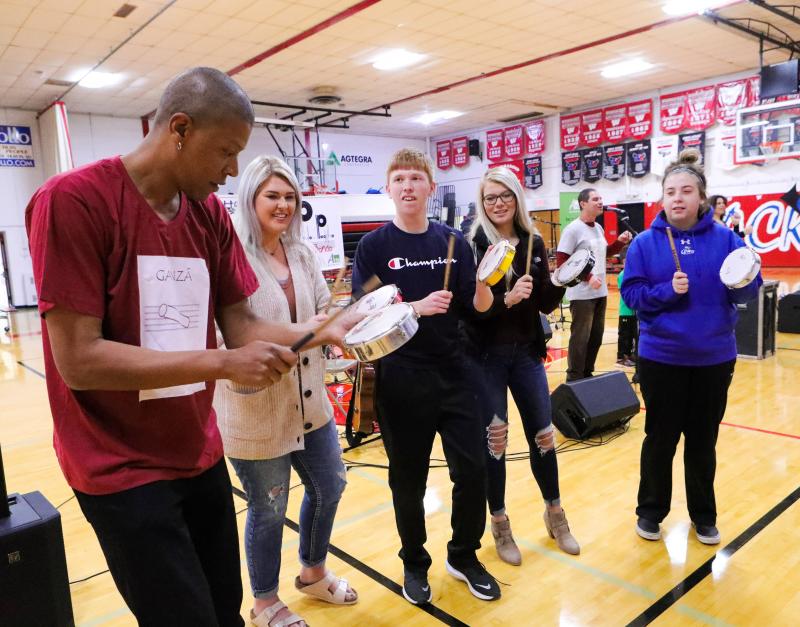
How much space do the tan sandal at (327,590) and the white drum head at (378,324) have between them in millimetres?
1328

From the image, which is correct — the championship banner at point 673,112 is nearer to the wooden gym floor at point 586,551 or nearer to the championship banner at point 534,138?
the championship banner at point 534,138

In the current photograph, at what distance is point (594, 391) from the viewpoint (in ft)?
15.0

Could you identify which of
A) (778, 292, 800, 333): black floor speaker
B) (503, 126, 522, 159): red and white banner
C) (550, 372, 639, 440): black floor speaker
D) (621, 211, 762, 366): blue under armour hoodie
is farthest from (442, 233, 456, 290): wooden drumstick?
(503, 126, 522, 159): red and white banner

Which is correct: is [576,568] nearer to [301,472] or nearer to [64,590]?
[301,472]

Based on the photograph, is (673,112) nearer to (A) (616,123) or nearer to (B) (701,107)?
(B) (701,107)

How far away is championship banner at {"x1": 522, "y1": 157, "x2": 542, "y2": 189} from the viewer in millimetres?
18109

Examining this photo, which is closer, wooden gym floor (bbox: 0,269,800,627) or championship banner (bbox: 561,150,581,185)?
wooden gym floor (bbox: 0,269,800,627)

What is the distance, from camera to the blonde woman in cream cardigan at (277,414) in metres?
2.20

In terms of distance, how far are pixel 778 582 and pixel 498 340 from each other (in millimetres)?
1592

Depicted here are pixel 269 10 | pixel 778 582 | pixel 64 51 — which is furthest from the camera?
pixel 64 51

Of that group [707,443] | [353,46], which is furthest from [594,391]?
[353,46]

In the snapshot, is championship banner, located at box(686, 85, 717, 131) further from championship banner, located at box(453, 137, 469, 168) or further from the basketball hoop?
championship banner, located at box(453, 137, 469, 168)

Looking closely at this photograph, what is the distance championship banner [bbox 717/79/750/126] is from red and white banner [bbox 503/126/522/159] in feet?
19.4

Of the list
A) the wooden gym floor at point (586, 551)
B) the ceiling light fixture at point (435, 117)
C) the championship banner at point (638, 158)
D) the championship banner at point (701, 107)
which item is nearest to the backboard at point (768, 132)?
the championship banner at point (701, 107)
